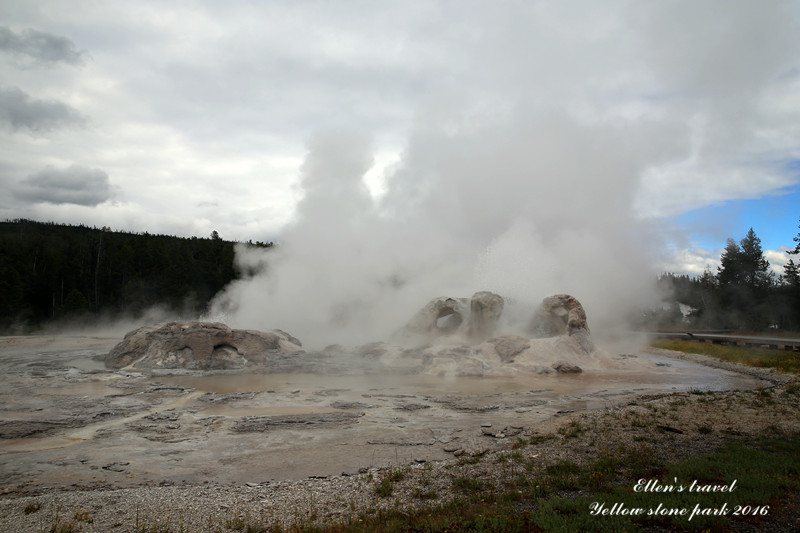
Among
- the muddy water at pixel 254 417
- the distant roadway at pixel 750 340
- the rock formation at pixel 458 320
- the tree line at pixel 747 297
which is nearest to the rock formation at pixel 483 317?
the rock formation at pixel 458 320

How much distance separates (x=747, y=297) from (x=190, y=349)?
55139 mm

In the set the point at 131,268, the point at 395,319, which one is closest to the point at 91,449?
the point at 395,319

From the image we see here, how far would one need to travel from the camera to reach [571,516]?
621cm

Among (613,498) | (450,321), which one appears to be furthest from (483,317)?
(613,498)

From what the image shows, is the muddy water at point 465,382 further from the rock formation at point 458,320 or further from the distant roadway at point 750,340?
the distant roadway at point 750,340

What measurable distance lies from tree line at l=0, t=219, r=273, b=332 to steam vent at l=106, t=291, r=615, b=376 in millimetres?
29804

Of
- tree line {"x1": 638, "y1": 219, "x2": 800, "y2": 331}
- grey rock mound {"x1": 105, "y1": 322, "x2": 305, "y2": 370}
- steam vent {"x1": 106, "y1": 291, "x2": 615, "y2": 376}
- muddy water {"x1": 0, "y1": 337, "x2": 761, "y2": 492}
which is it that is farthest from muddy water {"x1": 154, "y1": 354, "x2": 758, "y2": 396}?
tree line {"x1": 638, "y1": 219, "x2": 800, "y2": 331}

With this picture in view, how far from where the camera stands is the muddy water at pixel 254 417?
9531 millimetres

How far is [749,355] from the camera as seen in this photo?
25.5 metres

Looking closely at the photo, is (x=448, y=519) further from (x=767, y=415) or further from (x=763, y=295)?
(x=763, y=295)

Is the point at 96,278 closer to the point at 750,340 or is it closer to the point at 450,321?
the point at 450,321

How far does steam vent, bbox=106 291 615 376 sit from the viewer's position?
2184 cm

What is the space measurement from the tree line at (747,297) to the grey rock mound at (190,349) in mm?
48061

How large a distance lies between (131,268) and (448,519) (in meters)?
57.8
